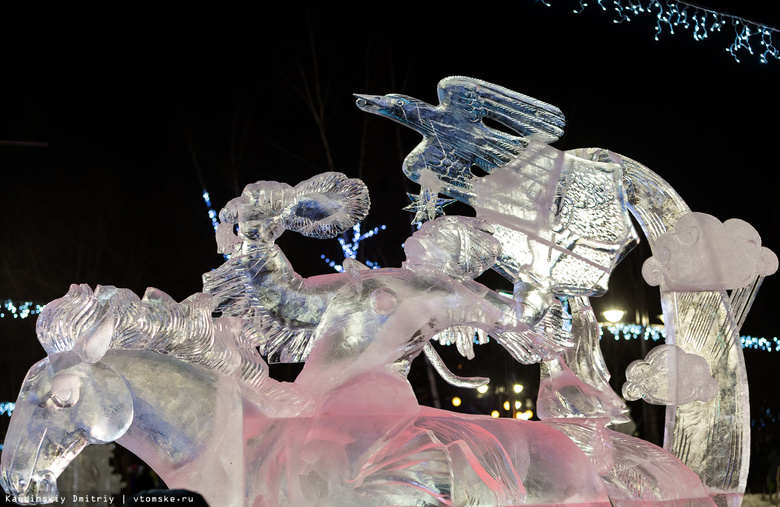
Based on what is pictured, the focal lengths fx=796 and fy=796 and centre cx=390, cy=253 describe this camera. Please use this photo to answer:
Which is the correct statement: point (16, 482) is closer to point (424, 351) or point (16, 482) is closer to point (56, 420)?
point (56, 420)

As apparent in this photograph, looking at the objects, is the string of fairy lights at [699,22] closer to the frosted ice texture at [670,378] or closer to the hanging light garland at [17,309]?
the frosted ice texture at [670,378]

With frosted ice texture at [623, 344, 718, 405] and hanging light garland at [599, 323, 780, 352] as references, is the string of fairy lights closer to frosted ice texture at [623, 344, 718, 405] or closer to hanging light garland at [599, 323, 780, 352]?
frosted ice texture at [623, 344, 718, 405]

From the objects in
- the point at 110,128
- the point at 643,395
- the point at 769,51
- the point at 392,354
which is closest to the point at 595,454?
the point at 643,395

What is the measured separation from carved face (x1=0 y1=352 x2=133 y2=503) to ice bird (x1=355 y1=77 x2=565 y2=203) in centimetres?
85

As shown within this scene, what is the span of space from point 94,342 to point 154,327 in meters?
0.11

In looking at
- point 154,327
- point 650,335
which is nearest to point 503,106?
point 154,327

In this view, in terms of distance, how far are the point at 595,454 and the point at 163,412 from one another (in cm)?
89

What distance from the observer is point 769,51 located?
333 cm

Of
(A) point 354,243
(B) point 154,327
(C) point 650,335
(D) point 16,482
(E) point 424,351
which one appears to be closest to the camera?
(D) point 16,482

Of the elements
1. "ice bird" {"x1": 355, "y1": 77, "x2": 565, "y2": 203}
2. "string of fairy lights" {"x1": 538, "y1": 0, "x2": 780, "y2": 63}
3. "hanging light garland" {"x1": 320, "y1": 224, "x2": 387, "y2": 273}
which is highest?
"string of fairy lights" {"x1": 538, "y1": 0, "x2": 780, "y2": 63}

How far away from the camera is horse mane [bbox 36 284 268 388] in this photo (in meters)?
1.31

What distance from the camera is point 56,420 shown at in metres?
1.30

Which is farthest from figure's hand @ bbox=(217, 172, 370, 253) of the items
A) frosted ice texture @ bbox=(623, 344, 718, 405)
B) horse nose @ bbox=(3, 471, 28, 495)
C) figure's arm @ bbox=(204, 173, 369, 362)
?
frosted ice texture @ bbox=(623, 344, 718, 405)

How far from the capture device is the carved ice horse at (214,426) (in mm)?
1303
